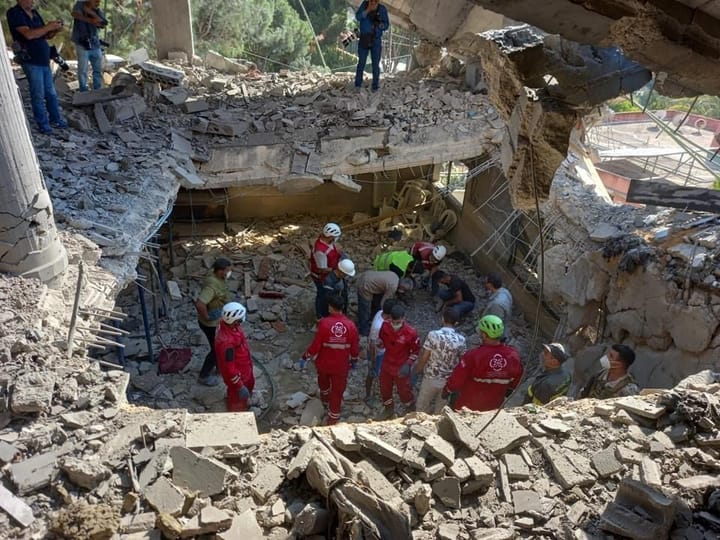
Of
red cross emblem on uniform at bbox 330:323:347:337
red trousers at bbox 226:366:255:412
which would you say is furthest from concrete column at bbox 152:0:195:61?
red cross emblem on uniform at bbox 330:323:347:337

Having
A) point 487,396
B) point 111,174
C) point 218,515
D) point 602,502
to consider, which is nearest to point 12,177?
point 111,174

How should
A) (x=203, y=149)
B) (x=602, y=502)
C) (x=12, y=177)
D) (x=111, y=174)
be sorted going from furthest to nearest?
(x=203, y=149) < (x=111, y=174) < (x=12, y=177) < (x=602, y=502)

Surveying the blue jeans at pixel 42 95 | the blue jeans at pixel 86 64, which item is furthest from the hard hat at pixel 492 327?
the blue jeans at pixel 86 64

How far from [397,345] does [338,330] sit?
2.27ft

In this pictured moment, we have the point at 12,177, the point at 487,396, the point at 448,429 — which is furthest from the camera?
the point at 487,396

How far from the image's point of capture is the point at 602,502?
397 centimetres

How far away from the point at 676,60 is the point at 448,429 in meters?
2.72

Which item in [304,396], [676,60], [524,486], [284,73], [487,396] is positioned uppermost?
[676,60]

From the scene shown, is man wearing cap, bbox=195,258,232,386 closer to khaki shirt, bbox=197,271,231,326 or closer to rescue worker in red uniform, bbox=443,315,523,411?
khaki shirt, bbox=197,271,231,326

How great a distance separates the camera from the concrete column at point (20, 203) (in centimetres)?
484

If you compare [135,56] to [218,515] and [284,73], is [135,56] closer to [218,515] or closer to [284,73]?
[284,73]

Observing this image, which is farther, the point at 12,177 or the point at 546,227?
the point at 546,227

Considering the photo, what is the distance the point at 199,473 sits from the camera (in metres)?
3.79

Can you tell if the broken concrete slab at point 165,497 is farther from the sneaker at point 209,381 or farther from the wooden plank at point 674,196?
the wooden plank at point 674,196
